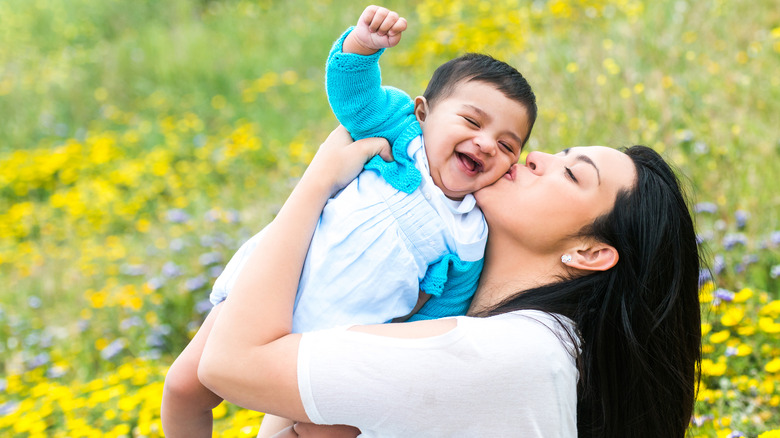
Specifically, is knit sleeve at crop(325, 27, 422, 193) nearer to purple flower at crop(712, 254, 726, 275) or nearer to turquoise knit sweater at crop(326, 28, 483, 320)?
turquoise knit sweater at crop(326, 28, 483, 320)

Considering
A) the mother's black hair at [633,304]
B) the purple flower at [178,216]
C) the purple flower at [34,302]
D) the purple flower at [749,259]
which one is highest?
the mother's black hair at [633,304]

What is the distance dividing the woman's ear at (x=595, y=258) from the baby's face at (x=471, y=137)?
0.84 ft

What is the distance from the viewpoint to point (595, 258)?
5.37 ft

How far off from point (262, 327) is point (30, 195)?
513 centimetres

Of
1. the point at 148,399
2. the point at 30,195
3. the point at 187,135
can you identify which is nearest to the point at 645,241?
the point at 148,399

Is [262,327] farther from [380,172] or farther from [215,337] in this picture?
[380,172]

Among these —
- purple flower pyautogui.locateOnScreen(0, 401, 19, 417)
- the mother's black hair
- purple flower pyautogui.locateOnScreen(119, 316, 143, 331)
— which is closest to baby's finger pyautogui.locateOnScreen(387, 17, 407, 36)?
the mother's black hair

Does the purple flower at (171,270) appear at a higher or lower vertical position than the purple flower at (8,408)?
higher

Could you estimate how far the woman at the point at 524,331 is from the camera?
1.41 m

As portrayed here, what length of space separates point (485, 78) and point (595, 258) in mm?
489

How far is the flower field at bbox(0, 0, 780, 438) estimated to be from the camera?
9.30 ft

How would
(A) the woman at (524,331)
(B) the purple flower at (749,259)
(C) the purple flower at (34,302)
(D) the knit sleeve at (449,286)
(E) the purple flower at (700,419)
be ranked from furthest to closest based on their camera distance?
1. (C) the purple flower at (34,302)
2. (B) the purple flower at (749,259)
3. (E) the purple flower at (700,419)
4. (D) the knit sleeve at (449,286)
5. (A) the woman at (524,331)

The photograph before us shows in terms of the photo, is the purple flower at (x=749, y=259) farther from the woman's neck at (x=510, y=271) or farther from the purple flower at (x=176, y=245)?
the purple flower at (x=176, y=245)

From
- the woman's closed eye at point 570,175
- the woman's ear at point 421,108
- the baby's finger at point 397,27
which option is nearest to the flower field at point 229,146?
the woman's closed eye at point 570,175
